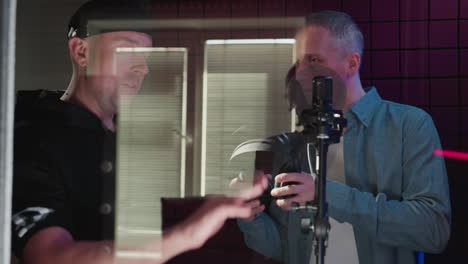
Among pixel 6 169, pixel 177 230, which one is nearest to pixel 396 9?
pixel 177 230

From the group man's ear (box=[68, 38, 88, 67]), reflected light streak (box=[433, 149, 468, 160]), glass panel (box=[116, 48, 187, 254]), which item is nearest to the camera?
reflected light streak (box=[433, 149, 468, 160])

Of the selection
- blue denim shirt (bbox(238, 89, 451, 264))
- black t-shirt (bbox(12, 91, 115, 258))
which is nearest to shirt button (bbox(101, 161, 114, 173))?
black t-shirt (bbox(12, 91, 115, 258))

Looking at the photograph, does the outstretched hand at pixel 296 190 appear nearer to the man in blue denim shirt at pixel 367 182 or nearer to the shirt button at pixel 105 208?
the man in blue denim shirt at pixel 367 182

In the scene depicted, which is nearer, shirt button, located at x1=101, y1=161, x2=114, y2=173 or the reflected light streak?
the reflected light streak

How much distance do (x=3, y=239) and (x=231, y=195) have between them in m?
0.62

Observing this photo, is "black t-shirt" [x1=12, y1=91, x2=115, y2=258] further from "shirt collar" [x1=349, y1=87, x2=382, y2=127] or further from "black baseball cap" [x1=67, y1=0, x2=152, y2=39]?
"shirt collar" [x1=349, y1=87, x2=382, y2=127]

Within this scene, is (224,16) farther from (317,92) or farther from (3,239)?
(3,239)

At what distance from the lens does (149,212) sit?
1287 millimetres

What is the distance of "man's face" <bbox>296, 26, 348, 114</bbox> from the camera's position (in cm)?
122

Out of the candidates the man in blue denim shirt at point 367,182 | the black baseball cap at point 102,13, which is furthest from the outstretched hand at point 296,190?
the black baseball cap at point 102,13

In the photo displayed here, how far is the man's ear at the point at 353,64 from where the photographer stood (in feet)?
3.94

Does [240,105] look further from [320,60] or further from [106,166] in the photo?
[106,166]

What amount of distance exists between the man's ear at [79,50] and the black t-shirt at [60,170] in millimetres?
98

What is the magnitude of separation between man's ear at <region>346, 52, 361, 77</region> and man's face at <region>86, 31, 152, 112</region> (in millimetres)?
471
